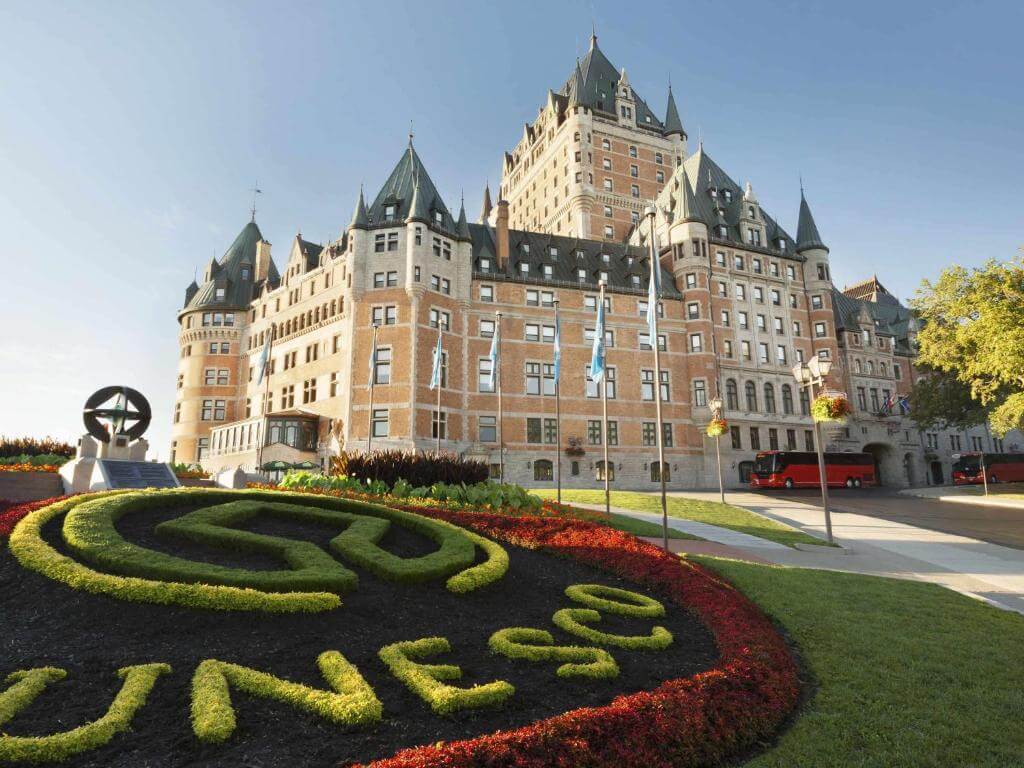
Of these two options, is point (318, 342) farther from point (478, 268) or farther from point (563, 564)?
point (563, 564)

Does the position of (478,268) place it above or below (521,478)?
above

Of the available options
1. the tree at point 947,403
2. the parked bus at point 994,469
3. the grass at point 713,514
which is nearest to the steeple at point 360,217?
the grass at point 713,514

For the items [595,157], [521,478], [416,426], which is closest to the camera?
[416,426]

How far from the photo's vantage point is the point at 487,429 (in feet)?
153

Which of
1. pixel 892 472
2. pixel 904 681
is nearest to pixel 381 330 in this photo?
pixel 904 681

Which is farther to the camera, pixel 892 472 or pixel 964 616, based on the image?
pixel 892 472

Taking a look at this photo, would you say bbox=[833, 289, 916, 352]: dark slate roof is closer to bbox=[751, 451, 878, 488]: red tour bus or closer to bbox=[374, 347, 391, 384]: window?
bbox=[751, 451, 878, 488]: red tour bus

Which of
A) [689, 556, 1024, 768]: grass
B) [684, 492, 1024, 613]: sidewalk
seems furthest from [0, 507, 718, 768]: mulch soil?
[684, 492, 1024, 613]: sidewalk

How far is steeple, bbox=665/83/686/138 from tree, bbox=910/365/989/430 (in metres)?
42.7

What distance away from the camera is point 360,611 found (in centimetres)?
768

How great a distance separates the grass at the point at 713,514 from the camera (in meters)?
19.3

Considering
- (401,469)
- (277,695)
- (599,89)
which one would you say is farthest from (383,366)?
(599,89)

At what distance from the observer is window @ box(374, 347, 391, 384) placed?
43875 mm

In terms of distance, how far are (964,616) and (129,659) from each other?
455 inches
